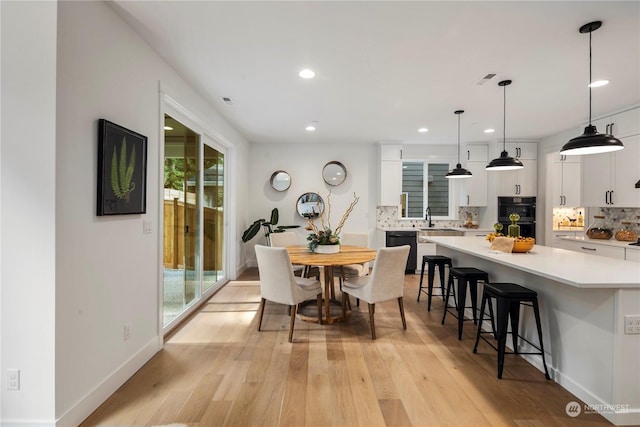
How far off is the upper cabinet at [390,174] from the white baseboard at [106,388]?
464 cm

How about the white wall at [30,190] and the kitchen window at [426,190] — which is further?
the kitchen window at [426,190]

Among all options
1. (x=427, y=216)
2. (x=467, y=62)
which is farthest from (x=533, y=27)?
(x=427, y=216)

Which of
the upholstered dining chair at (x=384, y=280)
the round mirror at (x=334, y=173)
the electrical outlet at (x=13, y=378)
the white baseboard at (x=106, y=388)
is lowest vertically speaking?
the white baseboard at (x=106, y=388)

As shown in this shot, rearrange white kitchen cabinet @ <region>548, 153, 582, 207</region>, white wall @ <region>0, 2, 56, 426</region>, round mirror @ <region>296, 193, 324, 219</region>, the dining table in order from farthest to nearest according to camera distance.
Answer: round mirror @ <region>296, 193, 324, 219</region>
white kitchen cabinet @ <region>548, 153, 582, 207</region>
the dining table
white wall @ <region>0, 2, 56, 426</region>

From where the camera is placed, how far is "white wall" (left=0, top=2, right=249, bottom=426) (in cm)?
165

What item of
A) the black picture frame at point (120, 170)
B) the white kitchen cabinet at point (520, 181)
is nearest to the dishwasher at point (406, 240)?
the white kitchen cabinet at point (520, 181)

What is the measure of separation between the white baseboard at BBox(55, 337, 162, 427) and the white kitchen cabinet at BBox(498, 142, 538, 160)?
6139 mm

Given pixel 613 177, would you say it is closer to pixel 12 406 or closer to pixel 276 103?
pixel 276 103

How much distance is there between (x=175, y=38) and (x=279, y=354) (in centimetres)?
271

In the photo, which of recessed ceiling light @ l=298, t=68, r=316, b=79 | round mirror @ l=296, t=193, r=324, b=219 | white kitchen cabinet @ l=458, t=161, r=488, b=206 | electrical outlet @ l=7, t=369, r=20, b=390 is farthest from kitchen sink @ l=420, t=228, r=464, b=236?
electrical outlet @ l=7, t=369, r=20, b=390

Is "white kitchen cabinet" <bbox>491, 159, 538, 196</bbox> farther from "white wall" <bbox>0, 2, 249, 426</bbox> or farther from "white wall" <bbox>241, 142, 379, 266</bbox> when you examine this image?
"white wall" <bbox>0, 2, 249, 426</bbox>

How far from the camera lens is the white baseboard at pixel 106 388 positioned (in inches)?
69.5

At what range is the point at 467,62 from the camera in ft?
8.98

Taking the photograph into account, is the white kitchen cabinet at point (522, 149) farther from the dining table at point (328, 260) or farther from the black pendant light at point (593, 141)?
the dining table at point (328, 260)
